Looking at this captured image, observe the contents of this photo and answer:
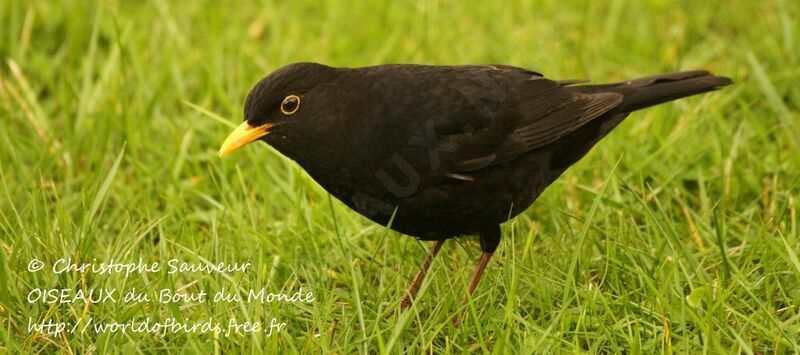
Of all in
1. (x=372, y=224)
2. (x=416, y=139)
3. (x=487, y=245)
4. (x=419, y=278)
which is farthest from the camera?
(x=372, y=224)

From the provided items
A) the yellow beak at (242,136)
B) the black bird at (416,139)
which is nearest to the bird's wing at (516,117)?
the black bird at (416,139)

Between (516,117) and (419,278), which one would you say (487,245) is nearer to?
(419,278)

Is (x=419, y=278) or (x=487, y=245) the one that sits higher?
(x=487, y=245)

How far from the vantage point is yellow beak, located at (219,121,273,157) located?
4.43 meters

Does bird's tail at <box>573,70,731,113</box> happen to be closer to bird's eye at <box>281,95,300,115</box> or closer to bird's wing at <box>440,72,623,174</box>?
bird's wing at <box>440,72,623,174</box>

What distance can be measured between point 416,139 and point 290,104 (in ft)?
1.90

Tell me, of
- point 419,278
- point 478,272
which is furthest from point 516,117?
point 419,278

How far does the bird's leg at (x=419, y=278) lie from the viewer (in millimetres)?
4496

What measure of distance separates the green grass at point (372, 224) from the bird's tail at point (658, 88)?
46cm

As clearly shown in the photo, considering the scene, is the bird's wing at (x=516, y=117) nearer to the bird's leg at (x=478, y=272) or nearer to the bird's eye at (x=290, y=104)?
the bird's leg at (x=478, y=272)

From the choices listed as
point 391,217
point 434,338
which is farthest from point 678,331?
point 391,217

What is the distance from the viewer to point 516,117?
4809mm

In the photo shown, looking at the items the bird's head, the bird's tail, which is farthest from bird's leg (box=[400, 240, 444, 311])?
the bird's tail

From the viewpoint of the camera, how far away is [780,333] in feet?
13.1
